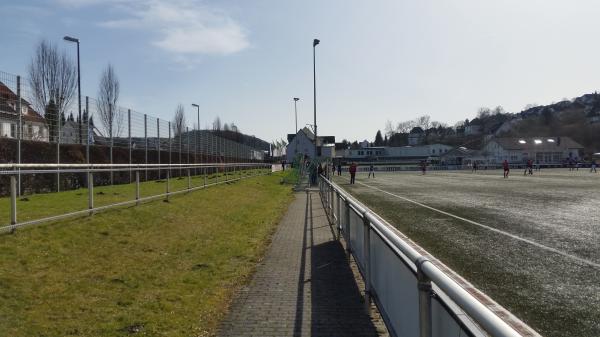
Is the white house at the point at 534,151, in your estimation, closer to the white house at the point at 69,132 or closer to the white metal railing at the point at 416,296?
the white house at the point at 69,132

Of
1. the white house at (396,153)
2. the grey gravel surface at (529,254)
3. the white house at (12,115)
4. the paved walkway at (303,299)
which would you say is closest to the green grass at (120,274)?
the paved walkway at (303,299)

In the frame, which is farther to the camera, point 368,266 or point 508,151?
point 508,151

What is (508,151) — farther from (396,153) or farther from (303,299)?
(303,299)

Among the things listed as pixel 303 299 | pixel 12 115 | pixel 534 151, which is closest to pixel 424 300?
pixel 303 299

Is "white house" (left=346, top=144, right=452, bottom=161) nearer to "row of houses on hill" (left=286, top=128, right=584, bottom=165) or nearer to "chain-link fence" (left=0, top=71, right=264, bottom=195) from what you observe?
"row of houses on hill" (left=286, top=128, right=584, bottom=165)

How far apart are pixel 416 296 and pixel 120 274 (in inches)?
190

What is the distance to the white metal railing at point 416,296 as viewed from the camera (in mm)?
2081

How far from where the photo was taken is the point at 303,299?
20.6 feet

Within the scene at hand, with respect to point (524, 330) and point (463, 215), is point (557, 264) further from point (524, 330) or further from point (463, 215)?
point (463, 215)

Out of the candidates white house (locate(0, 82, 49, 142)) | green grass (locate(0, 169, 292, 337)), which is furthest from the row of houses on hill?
green grass (locate(0, 169, 292, 337))

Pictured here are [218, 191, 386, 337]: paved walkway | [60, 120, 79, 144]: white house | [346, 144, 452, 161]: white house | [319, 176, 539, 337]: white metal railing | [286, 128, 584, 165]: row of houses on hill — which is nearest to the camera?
[319, 176, 539, 337]: white metal railing

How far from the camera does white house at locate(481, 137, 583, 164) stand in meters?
116

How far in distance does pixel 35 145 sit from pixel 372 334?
42.0 feet

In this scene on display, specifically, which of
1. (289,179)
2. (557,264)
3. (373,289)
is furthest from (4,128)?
(289,179)
